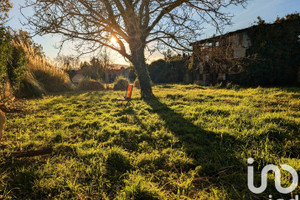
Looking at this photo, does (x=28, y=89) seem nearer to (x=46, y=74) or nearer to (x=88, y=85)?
(x=46, y=74)

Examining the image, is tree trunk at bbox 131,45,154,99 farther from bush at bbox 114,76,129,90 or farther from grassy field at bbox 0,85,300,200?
bush at bbox 114,76,129,90

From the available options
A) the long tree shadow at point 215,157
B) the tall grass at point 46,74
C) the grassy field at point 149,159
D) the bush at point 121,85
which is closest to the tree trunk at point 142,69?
the grassy field at point 149,159

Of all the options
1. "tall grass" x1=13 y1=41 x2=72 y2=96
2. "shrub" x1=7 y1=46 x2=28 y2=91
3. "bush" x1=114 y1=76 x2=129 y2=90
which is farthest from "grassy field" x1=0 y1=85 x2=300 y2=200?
"bush" x1=114 y1=76 x2=129 y2=90

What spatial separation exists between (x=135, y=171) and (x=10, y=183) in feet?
4.86

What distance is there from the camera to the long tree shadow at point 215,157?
70.3 inches

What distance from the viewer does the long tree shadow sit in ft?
5.86

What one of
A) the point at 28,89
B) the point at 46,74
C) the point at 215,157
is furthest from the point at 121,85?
the point at 215,157

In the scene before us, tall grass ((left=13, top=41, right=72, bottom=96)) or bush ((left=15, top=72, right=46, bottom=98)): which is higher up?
tall grass ((left=13, top=41, right=72, bottom=96))

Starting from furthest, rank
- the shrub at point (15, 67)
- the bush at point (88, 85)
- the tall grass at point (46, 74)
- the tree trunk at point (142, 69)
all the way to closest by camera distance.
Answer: the bush at point (88, 85) → the tall grass at point (46, 74) → the tree trunk at point (142, 69) → the shrub at point (15, 67)

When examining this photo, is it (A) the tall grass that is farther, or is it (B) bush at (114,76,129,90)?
(B) bush at (114,76,129,90)


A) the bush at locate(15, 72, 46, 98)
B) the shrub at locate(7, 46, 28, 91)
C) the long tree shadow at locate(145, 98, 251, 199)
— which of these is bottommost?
the long tree shadow at locate(145, 98, 251, 199)

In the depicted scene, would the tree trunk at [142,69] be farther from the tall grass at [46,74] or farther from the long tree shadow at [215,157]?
the tall grass at [46,74]

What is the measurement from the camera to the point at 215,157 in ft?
7.50

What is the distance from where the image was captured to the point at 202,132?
3215 mm
